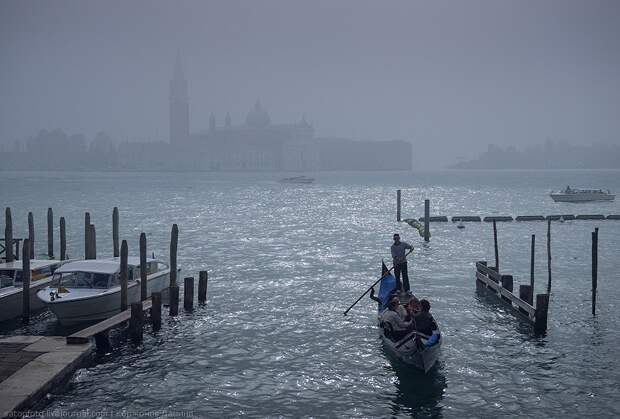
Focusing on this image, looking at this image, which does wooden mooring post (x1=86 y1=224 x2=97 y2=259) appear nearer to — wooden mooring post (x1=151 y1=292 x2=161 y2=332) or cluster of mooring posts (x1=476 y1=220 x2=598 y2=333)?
wooden mooring post (x1=151 y1=292 x2=161 y2=332)

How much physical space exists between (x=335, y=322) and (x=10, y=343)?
10.5 m

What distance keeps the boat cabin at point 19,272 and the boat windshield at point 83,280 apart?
5.90ft

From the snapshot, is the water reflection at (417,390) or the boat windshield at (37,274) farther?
the boat windshield at (37,274)

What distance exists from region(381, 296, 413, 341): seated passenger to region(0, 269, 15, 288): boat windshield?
549 inches

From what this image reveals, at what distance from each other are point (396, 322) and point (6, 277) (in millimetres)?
14576

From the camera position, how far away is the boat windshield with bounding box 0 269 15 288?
22.2m

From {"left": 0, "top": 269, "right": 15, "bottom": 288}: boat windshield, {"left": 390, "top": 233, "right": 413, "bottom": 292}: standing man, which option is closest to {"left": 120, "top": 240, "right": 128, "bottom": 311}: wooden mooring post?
{"left": 0, "top": 269, "right": 15, "bottom": 288}: boat windshield

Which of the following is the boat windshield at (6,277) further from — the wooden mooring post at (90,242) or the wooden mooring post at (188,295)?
the wooden mooring post at (188,295)

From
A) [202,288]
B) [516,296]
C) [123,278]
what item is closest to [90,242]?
[202,288]

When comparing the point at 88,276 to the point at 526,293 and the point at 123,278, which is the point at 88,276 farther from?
the point at 526,293

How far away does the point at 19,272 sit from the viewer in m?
23.0

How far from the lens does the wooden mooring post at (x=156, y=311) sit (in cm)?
2003

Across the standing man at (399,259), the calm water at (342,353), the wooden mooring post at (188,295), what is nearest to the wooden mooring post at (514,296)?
the calm water at (342,353)

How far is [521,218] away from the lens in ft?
193
